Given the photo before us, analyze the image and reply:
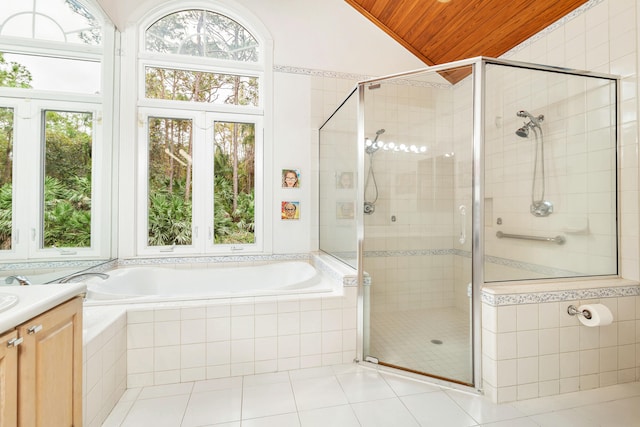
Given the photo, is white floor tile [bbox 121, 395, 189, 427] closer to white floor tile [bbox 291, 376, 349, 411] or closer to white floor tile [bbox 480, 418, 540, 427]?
white floor tile [bbox 291, 376, 349, 411]

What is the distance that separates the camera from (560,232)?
2068 millimetres

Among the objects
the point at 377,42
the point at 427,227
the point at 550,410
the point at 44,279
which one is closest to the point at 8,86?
the point at 44,279

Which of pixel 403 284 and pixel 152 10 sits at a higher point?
pixel 152 10

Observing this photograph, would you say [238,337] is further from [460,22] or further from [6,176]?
[460,22]

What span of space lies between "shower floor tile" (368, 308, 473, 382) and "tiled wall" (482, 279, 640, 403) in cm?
18

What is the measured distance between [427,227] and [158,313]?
6.35 feet

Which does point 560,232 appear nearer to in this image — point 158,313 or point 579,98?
point 579,98

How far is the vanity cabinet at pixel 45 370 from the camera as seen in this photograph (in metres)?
0.86

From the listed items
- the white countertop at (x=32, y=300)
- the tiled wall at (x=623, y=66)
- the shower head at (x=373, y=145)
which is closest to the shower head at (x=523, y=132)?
the tiled wall at (x=623, y=66)

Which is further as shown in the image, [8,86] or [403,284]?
[403,284]

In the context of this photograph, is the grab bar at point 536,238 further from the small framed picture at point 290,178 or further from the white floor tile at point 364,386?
the small framed picture at point 290,178

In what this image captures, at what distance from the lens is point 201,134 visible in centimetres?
291

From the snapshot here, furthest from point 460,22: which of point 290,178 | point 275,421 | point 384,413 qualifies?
point 275,421

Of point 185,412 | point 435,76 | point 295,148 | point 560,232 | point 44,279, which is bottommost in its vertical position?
point 185,412
